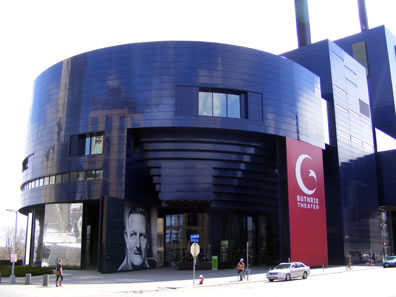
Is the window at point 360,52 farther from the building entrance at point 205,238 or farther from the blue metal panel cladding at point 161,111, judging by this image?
the building entrance at point 205,238

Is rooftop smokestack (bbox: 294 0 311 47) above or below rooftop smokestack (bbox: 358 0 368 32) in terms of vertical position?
below

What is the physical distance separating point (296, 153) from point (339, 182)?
13547mm

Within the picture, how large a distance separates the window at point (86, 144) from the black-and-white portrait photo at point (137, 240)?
789 centimetres

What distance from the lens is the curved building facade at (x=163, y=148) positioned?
148ft

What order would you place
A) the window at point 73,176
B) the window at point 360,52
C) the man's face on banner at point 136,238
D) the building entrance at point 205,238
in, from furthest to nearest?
the window at point 360,52, the building entrance at point 205,238, the window at point 73,176, the man's face on banner at point 136,238

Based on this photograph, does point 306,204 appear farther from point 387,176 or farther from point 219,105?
point 387,176

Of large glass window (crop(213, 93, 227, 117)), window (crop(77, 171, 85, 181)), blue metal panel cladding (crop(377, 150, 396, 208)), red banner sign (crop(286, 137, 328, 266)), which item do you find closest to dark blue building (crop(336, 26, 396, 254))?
blue metal panel cladding (crop(377, 150, 396, 208))

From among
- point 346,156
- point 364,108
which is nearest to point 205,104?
point 346,156

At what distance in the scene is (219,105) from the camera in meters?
46.9

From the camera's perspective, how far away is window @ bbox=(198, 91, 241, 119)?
46.3 metres

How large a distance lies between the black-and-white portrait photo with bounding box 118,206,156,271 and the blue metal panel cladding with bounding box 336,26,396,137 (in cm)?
5619

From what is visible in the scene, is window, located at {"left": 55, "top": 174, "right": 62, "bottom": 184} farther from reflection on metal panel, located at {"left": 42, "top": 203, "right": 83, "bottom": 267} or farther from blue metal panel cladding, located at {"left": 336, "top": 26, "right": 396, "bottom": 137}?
blue metal panel cladding, located at {"left": 336, "top": 26, "right": 396, "bottom": 137}

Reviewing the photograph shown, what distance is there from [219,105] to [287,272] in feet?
67.5

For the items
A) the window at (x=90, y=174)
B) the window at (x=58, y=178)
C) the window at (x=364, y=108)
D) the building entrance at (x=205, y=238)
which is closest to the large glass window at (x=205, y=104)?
the building entrance at (x=205, y=238)
